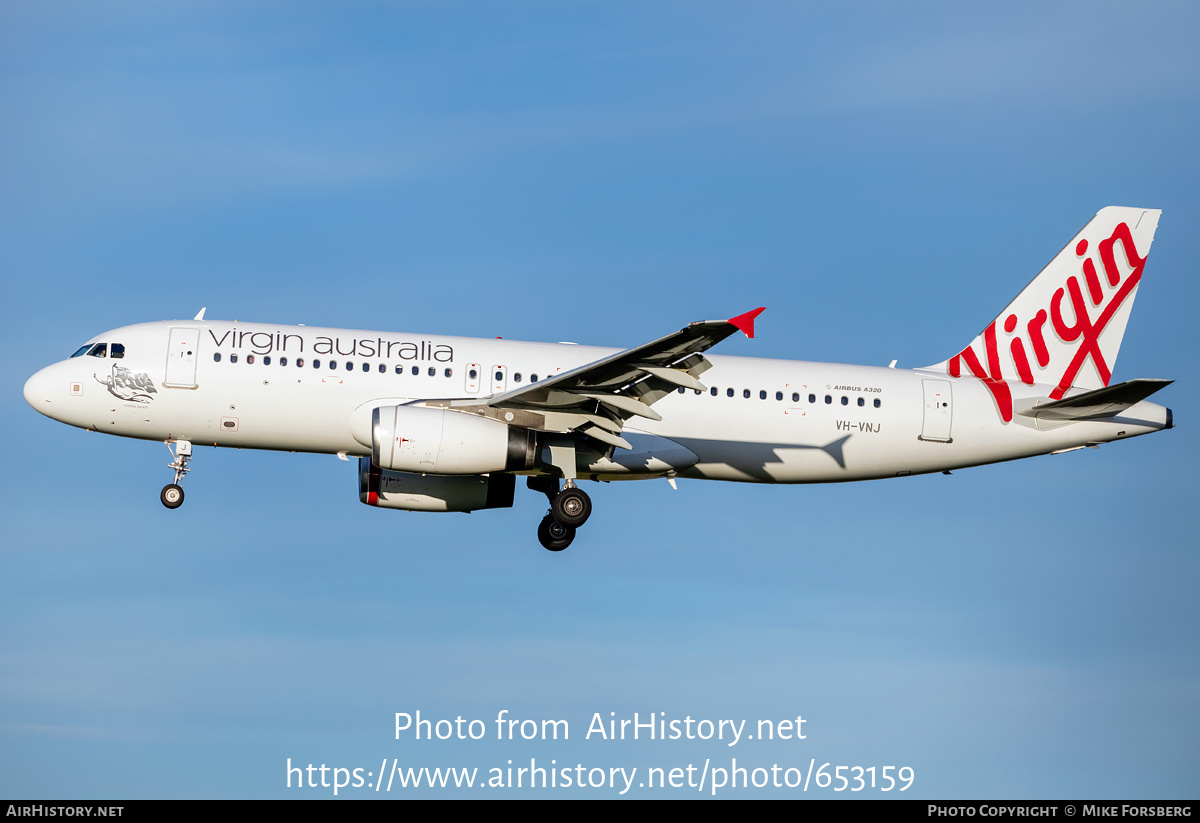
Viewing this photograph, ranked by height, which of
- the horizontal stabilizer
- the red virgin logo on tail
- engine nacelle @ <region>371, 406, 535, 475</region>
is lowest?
engine nacelle @ <region>371, 406, 535, 475</region>

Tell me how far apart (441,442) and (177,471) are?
22.8ft

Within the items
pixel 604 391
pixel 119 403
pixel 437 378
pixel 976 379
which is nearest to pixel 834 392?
pixel 976 379

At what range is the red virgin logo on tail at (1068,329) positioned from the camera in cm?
3753

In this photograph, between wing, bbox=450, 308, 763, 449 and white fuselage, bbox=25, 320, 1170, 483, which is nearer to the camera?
wing, bbox=450, 308, 763, 449

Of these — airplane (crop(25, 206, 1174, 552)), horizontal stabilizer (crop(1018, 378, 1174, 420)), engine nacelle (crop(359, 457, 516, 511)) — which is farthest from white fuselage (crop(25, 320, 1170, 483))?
engine nacelle (crop(359, 457, 516, 511))

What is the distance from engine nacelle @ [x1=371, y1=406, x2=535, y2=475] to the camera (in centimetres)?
→ 3144

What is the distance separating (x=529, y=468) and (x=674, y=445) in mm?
3697

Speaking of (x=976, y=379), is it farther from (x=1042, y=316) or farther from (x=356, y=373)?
(x=356, y=373)

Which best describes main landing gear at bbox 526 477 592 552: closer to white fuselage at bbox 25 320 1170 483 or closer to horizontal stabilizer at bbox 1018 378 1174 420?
white fuselage at bbox 25 320 1170 483

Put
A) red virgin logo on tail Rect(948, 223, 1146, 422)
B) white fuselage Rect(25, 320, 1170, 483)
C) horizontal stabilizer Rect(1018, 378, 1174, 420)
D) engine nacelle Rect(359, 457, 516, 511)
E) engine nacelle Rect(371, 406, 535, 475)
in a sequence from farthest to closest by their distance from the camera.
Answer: red virgin logo on tail Rect(948, 223, 1146, 422) < engine nacelle Rect(359, 457, 516, 511) < white fuselage Rect(25, 320, 1170, 483) < horizontal stabilizer Rect(1018, 378, 1174, 420) < engine nacelle Rect(371, 406, 535, 475)

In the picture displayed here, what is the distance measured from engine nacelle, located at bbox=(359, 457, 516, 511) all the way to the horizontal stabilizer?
13892 mm

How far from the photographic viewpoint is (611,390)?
31.9 m

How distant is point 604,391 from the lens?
31.9 meters

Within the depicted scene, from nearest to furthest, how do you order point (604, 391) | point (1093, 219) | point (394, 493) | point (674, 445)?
point (604, 391) < point (674, 445) < point (394, 493) < point (1093, 219)
